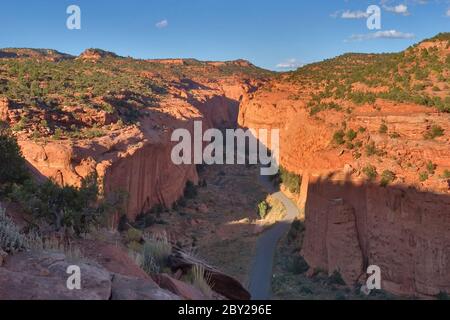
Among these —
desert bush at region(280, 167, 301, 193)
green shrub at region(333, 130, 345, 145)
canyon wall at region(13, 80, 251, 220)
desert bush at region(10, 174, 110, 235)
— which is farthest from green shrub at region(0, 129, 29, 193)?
desert bush at region(280, 167, 301, 193)

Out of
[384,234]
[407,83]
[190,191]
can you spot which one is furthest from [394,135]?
[190,191]

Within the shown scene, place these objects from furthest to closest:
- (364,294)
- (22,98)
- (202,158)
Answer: (202,158) < (22,98) < (364,294)

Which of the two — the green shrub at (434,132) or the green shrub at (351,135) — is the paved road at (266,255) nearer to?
the green shrub at (351,135)

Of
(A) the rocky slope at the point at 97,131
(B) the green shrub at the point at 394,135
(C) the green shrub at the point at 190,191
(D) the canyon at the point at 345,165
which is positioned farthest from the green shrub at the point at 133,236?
(C) the green shrub at the point at 190,191

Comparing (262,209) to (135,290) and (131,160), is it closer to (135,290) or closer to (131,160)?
(131,160)
